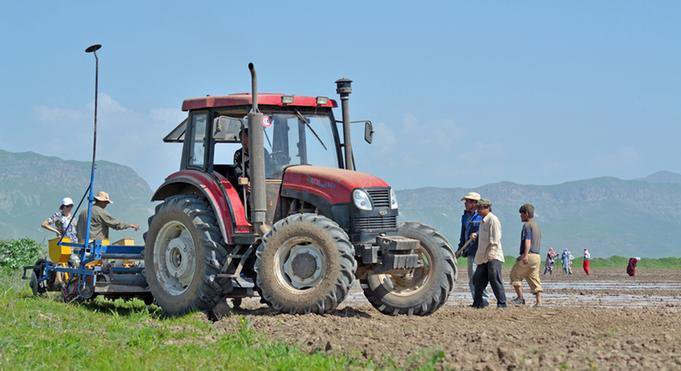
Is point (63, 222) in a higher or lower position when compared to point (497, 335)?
higher

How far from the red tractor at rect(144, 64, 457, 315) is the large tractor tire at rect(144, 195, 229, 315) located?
1cm

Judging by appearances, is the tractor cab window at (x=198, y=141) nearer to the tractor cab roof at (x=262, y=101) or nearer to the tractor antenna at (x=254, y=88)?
the tractor cab roof at (x=262, y=101)

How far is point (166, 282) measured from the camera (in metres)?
13.5

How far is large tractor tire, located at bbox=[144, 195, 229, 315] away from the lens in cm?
1269

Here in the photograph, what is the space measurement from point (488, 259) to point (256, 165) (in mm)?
3662

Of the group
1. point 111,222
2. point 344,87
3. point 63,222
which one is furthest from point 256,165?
point 63,222

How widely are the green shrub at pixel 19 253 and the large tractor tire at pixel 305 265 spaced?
629 inches

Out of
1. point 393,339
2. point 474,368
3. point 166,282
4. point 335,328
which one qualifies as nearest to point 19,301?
point 166,282

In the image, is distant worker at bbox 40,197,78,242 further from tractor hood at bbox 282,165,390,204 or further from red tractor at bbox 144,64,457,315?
tractor hood at bbox 282,165,390,204

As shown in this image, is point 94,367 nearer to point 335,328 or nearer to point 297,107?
point 335,328

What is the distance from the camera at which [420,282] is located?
12859 mm

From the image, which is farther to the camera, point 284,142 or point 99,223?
point 99,223

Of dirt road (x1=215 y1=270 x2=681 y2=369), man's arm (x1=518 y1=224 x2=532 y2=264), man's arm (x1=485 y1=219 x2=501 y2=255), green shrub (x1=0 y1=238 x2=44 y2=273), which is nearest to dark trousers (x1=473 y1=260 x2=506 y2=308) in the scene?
man's arm (x1=485 y1=219 x2=501 y2=255)

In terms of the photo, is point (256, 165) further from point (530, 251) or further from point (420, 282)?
point (530, 251)
